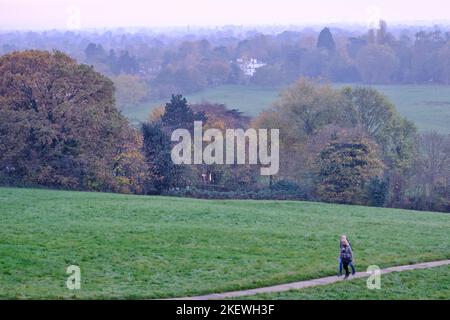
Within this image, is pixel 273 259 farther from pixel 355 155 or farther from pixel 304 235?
pixel 355 155

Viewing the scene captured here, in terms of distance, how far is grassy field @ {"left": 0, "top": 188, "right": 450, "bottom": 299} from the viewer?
23312 millimetres

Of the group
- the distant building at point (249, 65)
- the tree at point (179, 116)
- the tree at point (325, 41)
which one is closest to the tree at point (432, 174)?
the tree at point (179, 116)

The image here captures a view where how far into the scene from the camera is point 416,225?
39281mm

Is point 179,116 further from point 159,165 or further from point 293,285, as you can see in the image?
point 293,285

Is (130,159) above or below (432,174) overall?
above

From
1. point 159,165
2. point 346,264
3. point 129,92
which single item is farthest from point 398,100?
point 346,264

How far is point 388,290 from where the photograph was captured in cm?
2286

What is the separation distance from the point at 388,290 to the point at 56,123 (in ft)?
123

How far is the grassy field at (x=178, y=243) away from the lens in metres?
23.3

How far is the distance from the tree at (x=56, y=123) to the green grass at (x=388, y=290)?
33.6 metres

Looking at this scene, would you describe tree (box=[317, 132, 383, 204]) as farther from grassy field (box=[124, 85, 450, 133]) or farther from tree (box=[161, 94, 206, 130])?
grassy field (box=[124, 85, 450, 133])

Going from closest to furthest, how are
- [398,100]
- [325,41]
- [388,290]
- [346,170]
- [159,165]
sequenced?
[388,290] < [346,170] < [159,165] < [398,100] < [325,41]

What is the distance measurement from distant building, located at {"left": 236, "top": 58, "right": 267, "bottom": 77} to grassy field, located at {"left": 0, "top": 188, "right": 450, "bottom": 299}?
117m
